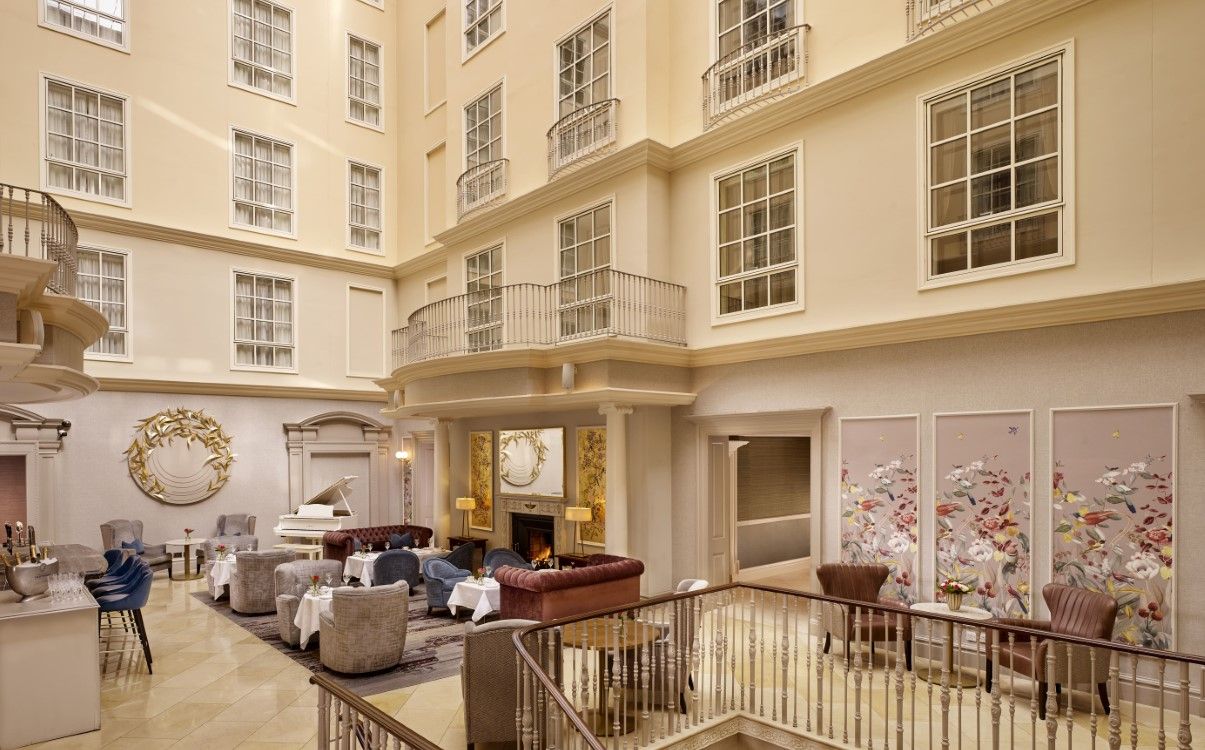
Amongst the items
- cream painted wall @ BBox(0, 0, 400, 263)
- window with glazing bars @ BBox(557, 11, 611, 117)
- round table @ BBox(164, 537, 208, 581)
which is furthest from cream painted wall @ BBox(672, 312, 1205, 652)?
cream painted wall @ BBox(0, 0, 400, 263)

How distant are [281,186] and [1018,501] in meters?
15.2

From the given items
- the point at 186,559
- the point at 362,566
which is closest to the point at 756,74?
the point at 362,566

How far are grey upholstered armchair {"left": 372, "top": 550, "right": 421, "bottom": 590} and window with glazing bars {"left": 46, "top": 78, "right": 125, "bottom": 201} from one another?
9178 mm

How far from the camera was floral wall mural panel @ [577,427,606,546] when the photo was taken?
11133mm

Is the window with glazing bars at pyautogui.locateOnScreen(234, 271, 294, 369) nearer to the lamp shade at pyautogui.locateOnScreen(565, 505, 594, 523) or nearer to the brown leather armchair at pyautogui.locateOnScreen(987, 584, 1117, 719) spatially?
the lamp shade at pyautogui.locateOnScreen(565, 505, 594, 523)

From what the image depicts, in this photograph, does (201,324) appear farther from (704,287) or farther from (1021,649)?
(1021,649)

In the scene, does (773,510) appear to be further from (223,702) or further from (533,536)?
(223,702)

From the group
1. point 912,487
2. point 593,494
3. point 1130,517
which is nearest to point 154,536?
point 593,494

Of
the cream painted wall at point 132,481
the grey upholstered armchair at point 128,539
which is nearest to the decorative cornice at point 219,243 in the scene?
the cream painted wall at point 132,481

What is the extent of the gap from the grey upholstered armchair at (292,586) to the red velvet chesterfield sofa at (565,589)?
2379 millimetres

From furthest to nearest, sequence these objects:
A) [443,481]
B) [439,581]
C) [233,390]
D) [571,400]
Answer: [233,390] → [443,481] → [571,400] → [439,581]

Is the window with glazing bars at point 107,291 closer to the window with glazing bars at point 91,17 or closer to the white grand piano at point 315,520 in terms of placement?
the window with glazing bars at point 91,17

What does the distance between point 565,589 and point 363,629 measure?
215 cm

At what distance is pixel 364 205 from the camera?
1708cm
